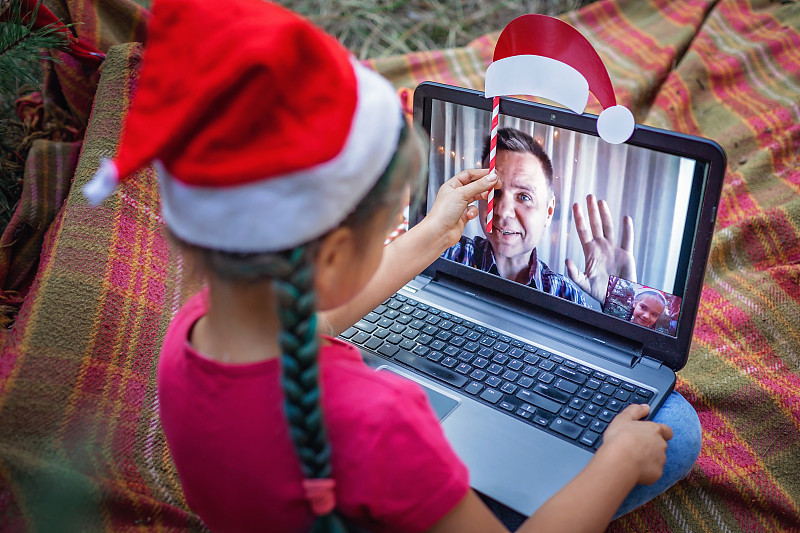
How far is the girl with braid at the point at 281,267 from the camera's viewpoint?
0.41 m

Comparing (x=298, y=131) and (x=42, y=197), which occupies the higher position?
(x=298, y=131)

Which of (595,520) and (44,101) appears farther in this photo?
(44,101)

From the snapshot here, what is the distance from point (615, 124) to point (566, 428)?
0.34 m

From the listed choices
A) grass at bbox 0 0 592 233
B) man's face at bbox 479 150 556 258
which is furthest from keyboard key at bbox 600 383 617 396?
grass at bbox 0 0 592 233

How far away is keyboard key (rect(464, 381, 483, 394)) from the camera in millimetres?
755

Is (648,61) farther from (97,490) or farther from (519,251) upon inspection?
(97,490)

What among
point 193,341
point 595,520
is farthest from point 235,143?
point 595,520

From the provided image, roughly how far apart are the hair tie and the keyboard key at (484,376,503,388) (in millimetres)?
337

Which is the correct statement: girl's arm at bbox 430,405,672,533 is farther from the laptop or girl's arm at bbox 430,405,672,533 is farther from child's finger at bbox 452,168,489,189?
child's finger at bbox 452,168,489,189

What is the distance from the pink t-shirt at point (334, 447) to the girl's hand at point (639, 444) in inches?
8.0

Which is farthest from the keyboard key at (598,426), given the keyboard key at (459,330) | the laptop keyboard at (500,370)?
the keyboard key at (459,330)

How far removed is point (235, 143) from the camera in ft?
1.33

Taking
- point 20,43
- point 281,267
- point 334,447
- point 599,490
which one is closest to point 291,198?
point 281,267

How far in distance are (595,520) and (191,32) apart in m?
0.51
